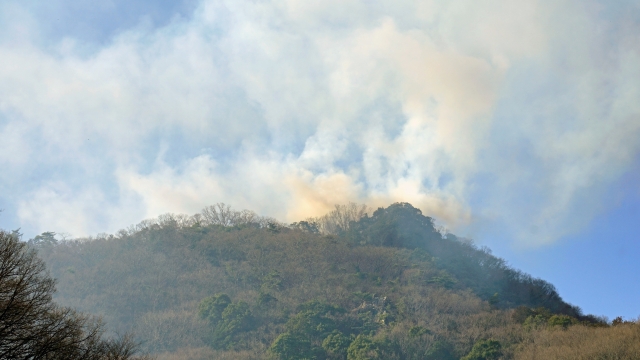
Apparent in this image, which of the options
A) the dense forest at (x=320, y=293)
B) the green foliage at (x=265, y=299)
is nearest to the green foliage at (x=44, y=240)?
the dense forest at (x=320, y=293)

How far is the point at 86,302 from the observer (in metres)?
73.1

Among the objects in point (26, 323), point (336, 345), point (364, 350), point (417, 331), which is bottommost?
point (26, 323)

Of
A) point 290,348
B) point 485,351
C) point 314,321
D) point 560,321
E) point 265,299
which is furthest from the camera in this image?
point 265,299

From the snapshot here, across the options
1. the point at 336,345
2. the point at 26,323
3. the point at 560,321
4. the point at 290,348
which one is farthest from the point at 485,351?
the point at 26,323

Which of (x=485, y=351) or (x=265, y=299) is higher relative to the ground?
(x=265, y=299)

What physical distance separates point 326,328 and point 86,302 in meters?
33.6

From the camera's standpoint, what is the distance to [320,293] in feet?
247

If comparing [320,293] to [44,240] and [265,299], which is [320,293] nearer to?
[265,299]

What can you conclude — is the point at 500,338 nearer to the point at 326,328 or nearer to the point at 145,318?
the point at 326,328

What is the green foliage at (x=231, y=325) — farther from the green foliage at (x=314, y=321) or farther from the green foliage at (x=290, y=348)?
the green foliage at (x=290, y=348)

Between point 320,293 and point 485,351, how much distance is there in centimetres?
2711

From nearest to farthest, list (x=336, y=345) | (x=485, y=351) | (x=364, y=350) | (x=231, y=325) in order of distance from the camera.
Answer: (x=364, y=350) < (x=485, y=351) < (x=336, y=345) < (x=231, y=325)

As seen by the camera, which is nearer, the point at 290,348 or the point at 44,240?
the point at 290,348

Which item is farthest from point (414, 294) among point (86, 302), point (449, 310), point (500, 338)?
point (86, 302)
